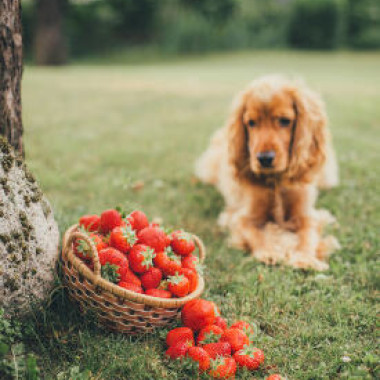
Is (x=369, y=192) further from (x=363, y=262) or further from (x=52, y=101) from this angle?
(x=52, y=101)

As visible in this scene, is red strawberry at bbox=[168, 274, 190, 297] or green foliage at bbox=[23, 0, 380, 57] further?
green foliage at bbox=[23, 0, 380, 57]

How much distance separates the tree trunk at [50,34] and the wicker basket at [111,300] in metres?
19.4

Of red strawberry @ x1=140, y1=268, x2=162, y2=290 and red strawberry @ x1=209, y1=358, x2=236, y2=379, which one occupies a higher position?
red strawberry @ x1=140, y1=268, x2=162, y2=290

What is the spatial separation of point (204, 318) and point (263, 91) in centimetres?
199

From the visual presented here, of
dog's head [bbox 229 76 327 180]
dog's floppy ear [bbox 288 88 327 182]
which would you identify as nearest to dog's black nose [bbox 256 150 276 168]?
dog's head [bbox 229 76 327 180]

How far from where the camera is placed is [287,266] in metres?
3.07

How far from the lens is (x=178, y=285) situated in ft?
6.96

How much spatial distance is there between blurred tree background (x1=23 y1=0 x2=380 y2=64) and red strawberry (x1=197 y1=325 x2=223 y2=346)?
2324 cm

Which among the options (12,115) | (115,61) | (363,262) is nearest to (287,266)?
(363,262)

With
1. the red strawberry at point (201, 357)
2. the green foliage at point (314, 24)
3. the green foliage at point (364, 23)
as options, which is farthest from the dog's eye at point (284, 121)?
the green foliage at point (364, 23)

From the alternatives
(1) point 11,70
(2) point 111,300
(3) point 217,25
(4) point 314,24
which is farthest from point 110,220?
(4) point 314,24

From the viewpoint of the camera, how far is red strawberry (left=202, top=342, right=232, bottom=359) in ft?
6.43

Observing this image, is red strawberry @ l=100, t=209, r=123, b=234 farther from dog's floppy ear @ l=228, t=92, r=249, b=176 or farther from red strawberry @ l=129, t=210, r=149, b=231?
dog's floppy ear @ l=228, t=92, r=249, b=176

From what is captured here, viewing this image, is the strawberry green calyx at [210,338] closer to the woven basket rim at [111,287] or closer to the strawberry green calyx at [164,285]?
the woven basket rim at [111,287]
